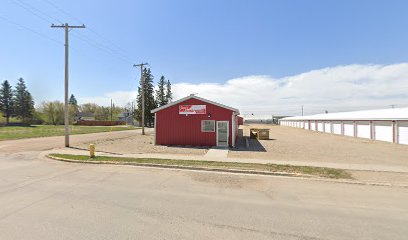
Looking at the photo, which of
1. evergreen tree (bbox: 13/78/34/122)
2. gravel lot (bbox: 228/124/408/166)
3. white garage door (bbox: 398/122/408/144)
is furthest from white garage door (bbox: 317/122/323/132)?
evergreen tree (bbox: 13/78/34/122)

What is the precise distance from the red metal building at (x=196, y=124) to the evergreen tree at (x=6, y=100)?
2633 inches

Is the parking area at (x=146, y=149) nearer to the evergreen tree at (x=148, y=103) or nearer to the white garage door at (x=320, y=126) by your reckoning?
the white garage door at (x=320, y=126)

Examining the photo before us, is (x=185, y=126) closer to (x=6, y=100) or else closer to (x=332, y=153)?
(x=332, y=153)

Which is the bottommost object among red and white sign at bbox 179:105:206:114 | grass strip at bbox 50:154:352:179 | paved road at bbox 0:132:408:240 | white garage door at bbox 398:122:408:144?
paved road at bbox 0:132:408:240

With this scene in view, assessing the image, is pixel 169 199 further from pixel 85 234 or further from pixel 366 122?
pixel 366 122

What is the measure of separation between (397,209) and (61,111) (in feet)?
270

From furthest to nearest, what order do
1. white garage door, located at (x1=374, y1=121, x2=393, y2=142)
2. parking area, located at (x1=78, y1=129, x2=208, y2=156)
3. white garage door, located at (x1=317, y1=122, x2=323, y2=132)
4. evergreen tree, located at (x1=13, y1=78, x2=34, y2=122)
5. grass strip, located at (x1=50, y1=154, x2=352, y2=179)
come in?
evergreen tree, located at (x1=13, y1=78, x2=34, y2=122)
white garage door, located at (x1=317, y1=122, x2=323, y2=132)
white garage door, located at (x1=374, y1=121, x2=393, y2=142)
parking area, located at (x1=78, y1=129, x2=208, y2=156)
grass strip, located at (x1=50, y1=154, x2=352, y2=179)

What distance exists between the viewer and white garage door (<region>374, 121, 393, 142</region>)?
912 inches

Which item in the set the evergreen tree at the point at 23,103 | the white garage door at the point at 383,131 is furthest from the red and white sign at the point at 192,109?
the evergreen tree at the point at 23,103

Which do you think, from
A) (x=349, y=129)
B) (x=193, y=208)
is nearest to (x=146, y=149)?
(x=193, y=208)

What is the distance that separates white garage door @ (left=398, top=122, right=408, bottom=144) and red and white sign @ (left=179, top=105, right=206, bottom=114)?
1906 centimetres

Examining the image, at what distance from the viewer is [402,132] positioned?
21.5 metres

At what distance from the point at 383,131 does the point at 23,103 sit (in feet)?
267

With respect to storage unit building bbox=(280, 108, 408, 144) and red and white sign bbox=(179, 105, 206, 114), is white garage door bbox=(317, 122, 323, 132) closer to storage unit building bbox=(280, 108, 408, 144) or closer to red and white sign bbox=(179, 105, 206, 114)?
storage unit building bbox=(280, 108, 408, 144)
